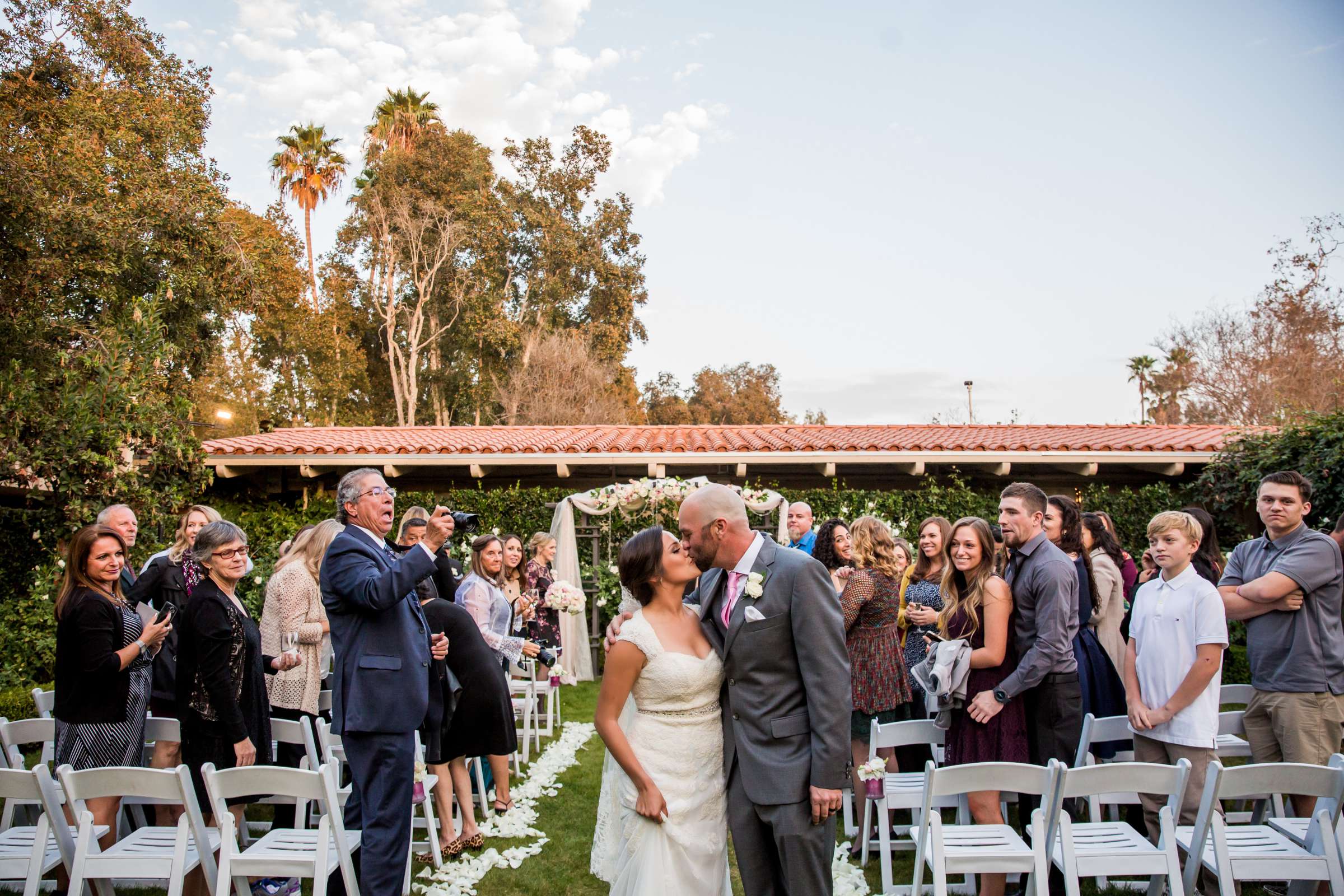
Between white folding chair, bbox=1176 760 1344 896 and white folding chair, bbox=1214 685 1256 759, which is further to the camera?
white folding chair, bbox=1214 685 1256 759

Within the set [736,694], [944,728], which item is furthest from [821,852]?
[944,728]

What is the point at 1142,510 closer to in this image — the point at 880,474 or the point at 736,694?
the point at 880,474

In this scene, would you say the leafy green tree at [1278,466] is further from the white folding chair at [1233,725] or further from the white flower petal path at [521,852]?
the white flower petal path at [521,852]

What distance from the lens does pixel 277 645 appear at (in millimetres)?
5191

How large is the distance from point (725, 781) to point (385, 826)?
5.12ft

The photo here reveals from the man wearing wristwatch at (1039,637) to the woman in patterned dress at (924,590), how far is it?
2.29ft

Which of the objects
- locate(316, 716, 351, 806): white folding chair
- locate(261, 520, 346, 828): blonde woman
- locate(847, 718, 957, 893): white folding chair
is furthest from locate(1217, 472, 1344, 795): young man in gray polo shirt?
locate(261, 520, 346, 828): blonde woman

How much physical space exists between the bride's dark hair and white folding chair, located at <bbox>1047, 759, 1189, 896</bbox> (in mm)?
1789

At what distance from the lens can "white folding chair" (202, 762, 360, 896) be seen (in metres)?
3.39

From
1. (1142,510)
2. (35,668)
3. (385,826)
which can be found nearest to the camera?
(385,826)

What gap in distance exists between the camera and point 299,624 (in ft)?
17.1

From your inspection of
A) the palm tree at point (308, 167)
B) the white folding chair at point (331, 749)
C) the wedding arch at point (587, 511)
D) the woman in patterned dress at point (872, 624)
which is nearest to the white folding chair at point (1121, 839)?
the woman in patterned dress at point (872, 624)

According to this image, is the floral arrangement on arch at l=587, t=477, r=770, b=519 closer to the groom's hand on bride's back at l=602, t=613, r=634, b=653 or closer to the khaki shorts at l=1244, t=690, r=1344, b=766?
the khaki shorts at l=1244, t=690, r=1344, b=766

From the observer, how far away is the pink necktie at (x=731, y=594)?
316 cm
